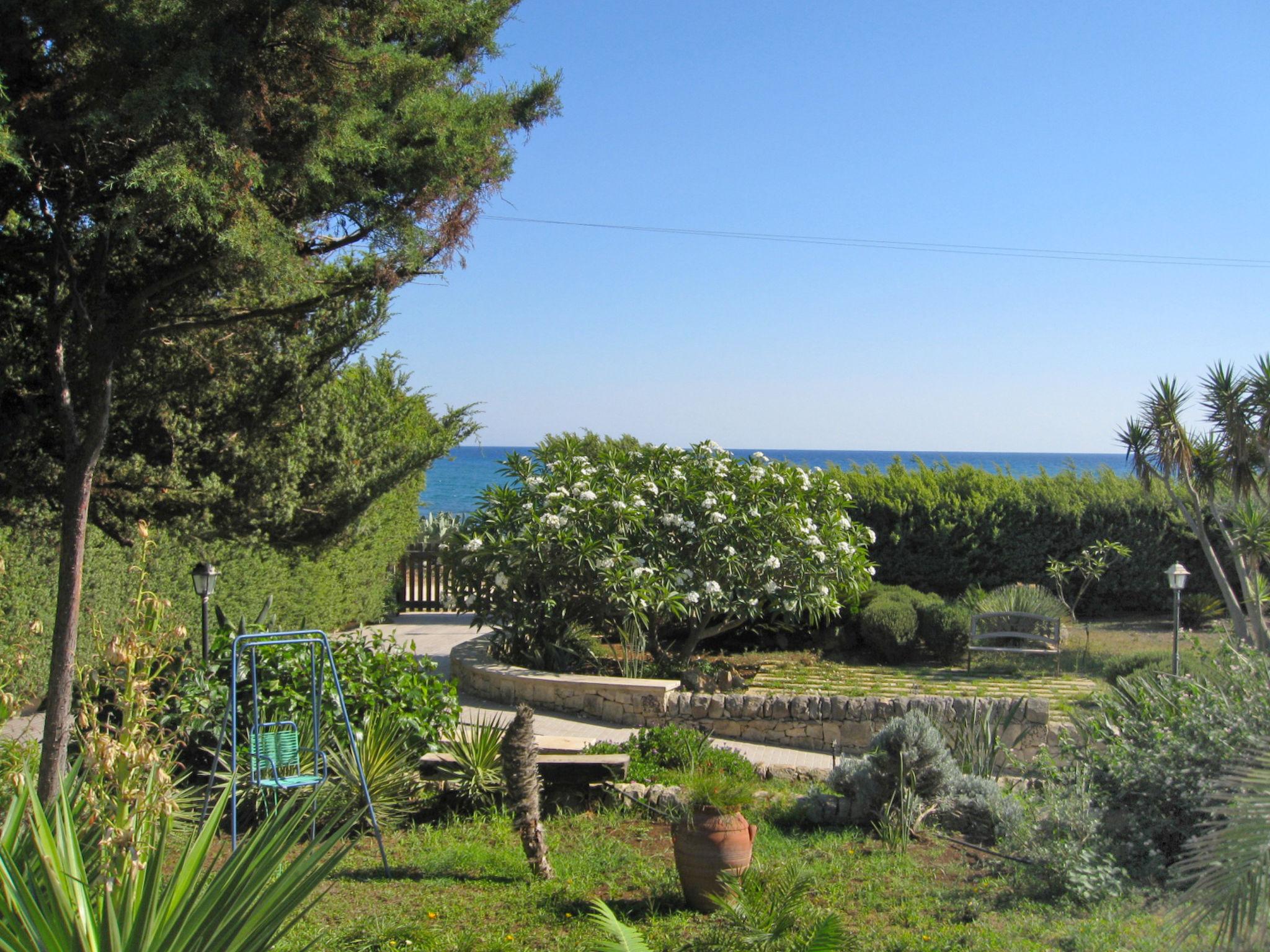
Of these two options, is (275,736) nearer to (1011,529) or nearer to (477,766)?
(477,766)

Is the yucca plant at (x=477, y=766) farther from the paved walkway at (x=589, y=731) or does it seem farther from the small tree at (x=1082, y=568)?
the small tree at (x=1082, y=568)

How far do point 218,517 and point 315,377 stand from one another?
1289mm

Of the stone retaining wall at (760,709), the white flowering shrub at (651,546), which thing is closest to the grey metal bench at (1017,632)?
the white flowering shrub at (651,546)

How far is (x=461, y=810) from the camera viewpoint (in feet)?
20.7

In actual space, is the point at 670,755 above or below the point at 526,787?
below

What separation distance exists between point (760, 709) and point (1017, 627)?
5349 mm

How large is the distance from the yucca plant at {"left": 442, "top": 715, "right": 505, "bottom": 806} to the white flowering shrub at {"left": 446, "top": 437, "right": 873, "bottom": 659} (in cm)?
345

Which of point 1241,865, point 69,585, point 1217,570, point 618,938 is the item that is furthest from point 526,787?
point 1217,570

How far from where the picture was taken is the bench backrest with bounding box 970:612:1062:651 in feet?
38.1

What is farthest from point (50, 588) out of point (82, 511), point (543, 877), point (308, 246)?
point (543, 877)

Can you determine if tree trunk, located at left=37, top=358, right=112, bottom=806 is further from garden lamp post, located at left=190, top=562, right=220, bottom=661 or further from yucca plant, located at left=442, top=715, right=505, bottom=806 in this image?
yucca plant, located at left=442, top=715, right=505, bottom=806

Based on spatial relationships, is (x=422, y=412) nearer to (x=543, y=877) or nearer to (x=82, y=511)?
(x=82, y=511)

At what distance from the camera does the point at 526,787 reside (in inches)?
199

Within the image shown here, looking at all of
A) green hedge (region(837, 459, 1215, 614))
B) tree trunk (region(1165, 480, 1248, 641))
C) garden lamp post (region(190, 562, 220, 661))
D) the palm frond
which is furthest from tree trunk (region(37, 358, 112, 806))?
green hedge (region(837, 459, 1215, 614))
